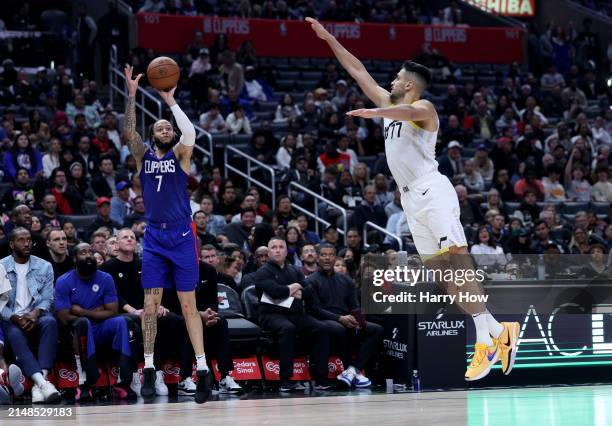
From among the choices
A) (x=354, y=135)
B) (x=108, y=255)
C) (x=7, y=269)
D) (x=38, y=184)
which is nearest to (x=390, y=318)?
(x=108, y=255)

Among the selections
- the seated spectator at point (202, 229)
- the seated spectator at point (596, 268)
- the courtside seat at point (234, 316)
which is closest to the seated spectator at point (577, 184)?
the seated spectator at point (596, 268)

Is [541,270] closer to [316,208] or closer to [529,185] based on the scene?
[316,208]

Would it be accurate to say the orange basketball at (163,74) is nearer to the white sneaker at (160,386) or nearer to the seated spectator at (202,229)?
the white sneaker at (160,386)

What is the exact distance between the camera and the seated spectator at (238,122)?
19.0 m

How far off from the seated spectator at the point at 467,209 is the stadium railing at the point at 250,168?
9.75 feet

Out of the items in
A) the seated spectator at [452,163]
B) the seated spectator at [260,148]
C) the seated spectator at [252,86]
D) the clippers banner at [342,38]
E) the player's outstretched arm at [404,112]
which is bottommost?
the player's outstretched arm at [404,112]

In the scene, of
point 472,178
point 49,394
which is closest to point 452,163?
point 472,178

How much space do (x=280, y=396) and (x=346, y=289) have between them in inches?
71.6

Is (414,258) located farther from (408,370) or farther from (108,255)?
(108,255)

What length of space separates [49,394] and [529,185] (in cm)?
1069

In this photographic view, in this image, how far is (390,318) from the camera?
41.3ft

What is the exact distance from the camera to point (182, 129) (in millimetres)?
9031

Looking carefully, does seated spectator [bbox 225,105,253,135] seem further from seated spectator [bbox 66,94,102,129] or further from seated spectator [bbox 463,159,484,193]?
seated spectator [bbox 463,159,484,193]

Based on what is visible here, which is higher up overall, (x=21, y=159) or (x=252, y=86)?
(x=252, y=86)
